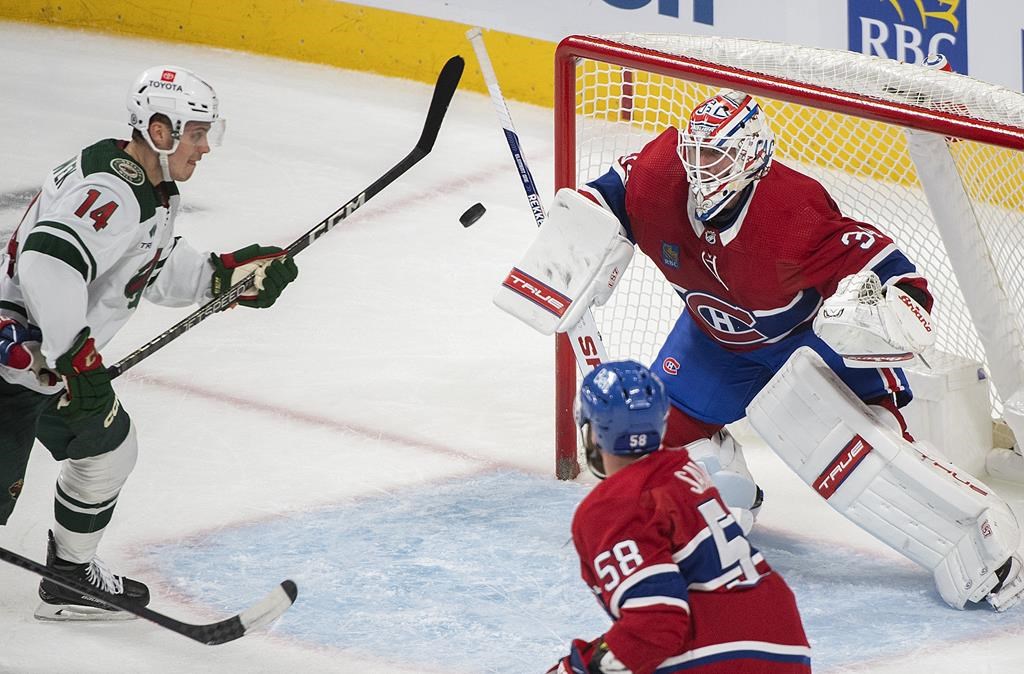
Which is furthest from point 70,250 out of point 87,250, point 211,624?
point 211,624

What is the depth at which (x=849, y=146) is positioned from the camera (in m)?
4.93

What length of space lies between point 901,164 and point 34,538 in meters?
2.45

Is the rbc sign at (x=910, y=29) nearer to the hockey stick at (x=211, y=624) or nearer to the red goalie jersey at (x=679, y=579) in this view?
the hockey stick at (x=211, y=624)

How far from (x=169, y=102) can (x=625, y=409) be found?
1.33m

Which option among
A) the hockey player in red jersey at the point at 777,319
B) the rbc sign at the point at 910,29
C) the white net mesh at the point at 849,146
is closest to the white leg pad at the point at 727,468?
the hockey player in red jersey at the point at 777,319

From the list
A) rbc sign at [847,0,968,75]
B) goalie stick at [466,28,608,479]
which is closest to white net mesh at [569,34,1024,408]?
goalie stick at [466,28,608,479]

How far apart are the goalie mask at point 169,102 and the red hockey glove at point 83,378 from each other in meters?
0.39

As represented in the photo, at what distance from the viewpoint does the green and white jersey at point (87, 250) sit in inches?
118

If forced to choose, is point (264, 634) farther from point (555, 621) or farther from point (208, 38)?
point (208, 38)

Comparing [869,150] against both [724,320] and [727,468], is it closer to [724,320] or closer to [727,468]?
[724,320]

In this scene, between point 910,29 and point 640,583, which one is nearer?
point 640,583

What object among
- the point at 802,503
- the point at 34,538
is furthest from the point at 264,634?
the point at 802,503

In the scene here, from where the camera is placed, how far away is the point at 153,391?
4.62 m

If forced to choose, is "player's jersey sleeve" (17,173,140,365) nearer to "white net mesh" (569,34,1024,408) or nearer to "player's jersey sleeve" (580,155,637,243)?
"player's jersey sleeve" (580,155,637,243)
